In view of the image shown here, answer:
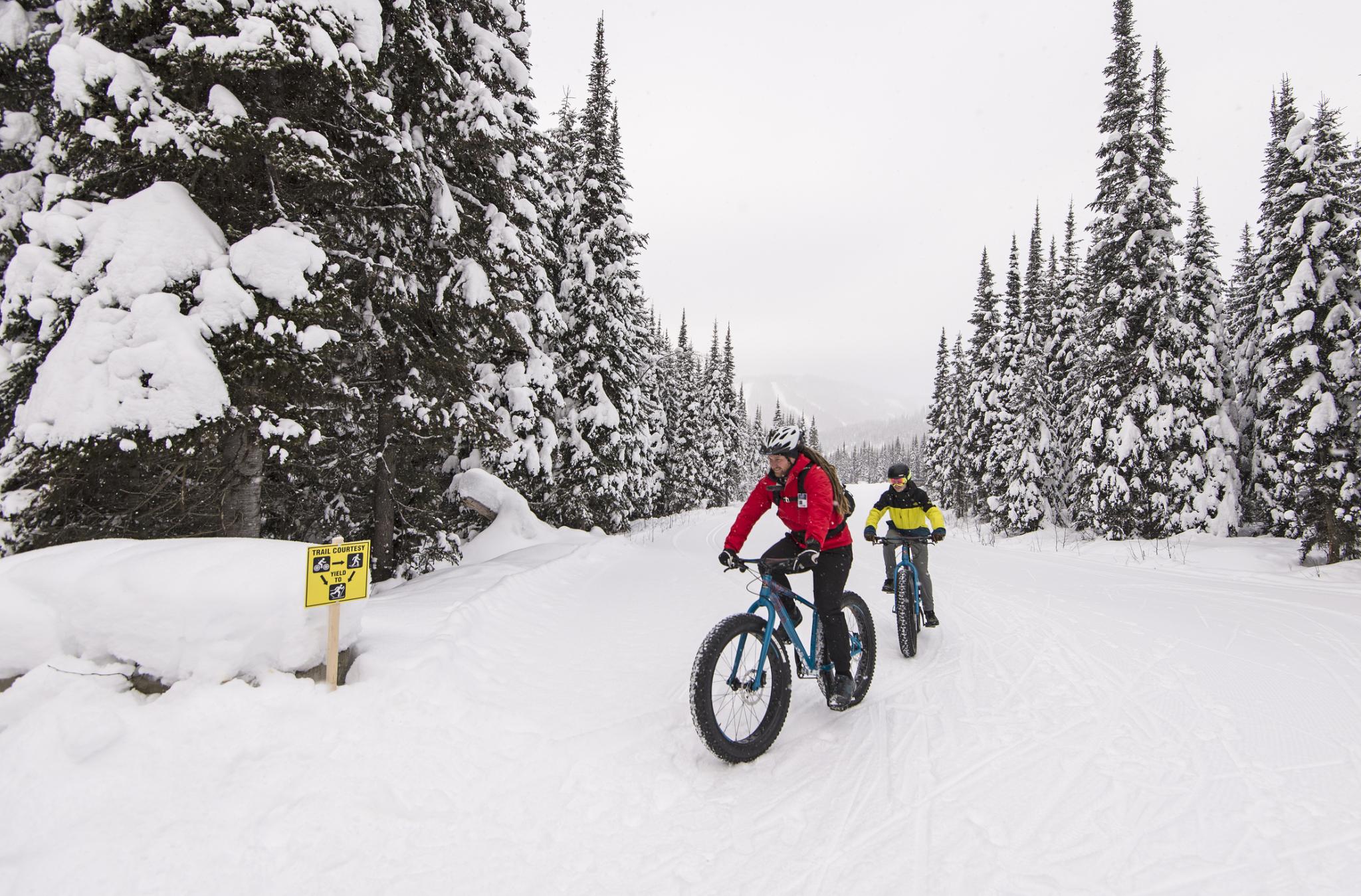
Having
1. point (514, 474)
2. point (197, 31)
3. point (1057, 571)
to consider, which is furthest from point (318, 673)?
point (1057, 571)

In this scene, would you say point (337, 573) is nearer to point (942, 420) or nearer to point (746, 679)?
point (746, 679)

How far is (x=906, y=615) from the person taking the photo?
21.2ft

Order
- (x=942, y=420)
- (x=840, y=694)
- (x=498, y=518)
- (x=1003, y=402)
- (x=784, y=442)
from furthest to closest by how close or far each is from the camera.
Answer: (x=942, y=420) → (x=1003, y=402) → (x=498, y=518) → (x=840, y=694) → (x=784, y=442)

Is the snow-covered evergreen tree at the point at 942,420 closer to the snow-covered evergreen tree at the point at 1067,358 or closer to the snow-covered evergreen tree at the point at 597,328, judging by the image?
the snow-covered evergreen tree at the point at 1067,358

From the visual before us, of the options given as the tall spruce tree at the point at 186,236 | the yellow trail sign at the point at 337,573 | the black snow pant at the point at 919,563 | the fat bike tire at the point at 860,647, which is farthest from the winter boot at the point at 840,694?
the tall spruce tree at the point at 186,236

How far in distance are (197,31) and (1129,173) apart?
24262 millimetres

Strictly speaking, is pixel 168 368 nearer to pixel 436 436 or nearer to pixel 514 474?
pixel 436 436

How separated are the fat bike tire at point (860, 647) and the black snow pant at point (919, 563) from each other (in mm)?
1924

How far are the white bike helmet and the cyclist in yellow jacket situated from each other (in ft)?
9.29

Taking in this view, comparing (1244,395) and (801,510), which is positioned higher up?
(1244,395)

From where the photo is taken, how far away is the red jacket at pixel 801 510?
14.4ft

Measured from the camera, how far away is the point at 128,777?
3289mm

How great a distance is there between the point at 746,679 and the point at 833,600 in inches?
38.4

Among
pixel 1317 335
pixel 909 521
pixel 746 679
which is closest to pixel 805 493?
pixel 746 679
